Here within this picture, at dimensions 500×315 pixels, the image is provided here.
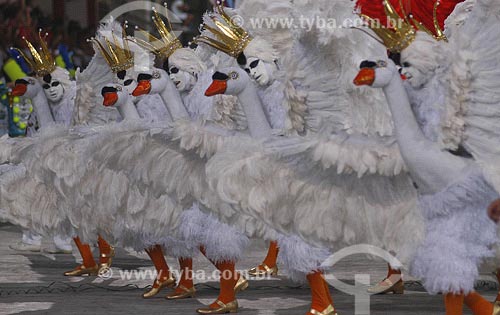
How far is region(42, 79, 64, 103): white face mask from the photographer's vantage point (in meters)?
9.55

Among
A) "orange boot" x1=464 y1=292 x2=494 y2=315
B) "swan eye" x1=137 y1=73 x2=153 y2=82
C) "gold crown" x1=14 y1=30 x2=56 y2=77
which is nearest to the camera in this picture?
"orange boot" x1=464 y1=292 x2=494 y2=315

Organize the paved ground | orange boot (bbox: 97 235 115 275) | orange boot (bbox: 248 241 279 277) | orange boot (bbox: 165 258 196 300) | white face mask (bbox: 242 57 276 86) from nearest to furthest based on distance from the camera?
white face mask (bbox: 242 57 276 86), the paved ground, orange boot (bbox: 165 258 196 300), orange boot (bbox: 248 241 279 277), orange boot (bbox: 97 235 115 275)

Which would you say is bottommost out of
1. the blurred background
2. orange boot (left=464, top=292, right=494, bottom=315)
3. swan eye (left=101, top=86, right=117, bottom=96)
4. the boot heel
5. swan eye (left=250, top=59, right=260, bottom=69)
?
the boot heel

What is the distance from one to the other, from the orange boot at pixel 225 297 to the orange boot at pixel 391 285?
1.13 meters

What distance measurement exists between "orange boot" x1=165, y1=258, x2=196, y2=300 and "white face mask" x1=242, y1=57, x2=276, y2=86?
1.47 meters

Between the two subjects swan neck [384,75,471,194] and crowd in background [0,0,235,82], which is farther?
crowd in background [0,0,235,82]

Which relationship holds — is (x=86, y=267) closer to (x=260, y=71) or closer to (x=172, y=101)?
(x=172, y=101)

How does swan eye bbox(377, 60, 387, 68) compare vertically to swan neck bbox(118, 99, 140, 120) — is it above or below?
above

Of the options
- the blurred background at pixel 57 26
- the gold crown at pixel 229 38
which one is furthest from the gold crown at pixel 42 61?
the blurred background at pixel 57 26

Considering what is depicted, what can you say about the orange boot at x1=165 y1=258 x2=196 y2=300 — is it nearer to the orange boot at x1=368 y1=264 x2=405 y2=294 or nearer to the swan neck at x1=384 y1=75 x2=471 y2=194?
the orange boot at x1=368 y1=264 x2=405 y2=294

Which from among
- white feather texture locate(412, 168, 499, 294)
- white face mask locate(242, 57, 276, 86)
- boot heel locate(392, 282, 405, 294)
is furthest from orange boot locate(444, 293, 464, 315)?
boot heel locate(392, 282, 405, 294)

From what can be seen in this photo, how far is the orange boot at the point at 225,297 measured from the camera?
7.43m

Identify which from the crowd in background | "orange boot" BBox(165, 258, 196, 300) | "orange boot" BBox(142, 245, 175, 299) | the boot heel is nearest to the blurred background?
the crowd in background

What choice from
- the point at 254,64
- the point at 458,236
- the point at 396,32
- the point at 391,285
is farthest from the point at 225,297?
the point at 396,32
